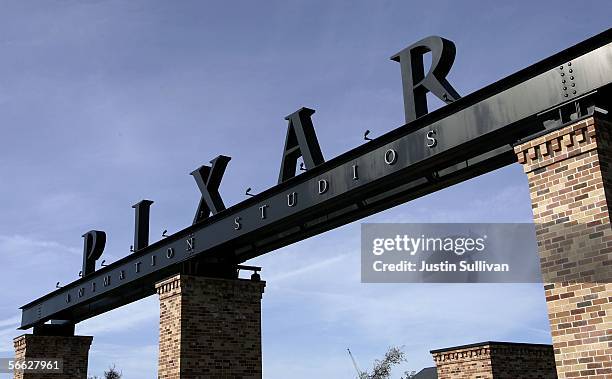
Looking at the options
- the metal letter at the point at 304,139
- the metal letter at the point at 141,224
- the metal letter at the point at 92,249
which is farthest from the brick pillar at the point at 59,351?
the metal letter at the point at 304,139

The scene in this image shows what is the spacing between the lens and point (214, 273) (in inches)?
618

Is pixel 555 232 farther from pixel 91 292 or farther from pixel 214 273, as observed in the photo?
pixel 91 292

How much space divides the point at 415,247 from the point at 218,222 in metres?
5.48

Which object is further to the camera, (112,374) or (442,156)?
(112,374)

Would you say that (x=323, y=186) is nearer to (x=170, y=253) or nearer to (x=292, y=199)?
(x=292, y=199)

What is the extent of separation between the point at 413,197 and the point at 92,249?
445 inches

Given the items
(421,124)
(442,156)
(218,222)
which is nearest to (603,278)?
(442,156)

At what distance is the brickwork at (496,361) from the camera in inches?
888

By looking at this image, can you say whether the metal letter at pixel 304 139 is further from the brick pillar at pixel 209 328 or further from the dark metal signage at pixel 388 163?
the brick pillar at pixel 209 328

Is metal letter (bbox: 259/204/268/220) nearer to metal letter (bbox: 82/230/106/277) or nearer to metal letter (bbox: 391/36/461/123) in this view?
metal letter (bbox: 391/36/461/123)

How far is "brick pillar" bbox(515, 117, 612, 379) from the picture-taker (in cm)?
751

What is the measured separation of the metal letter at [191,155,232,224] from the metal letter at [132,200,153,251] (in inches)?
105

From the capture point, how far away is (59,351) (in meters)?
22.9

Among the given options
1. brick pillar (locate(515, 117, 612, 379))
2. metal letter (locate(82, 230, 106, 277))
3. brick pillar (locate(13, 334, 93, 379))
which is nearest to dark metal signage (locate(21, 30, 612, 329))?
brick pillar (locate(515, 117, 612, 379))
